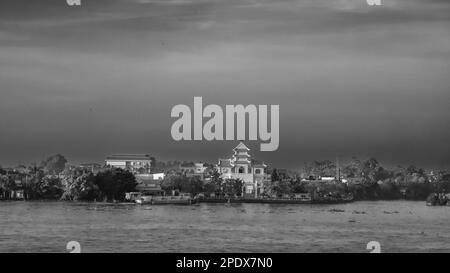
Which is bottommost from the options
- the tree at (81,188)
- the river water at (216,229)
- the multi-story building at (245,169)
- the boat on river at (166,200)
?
the river water at (216,229)

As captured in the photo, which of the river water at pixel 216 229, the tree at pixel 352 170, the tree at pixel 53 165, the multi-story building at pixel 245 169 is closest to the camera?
the river water at pixel 216 229

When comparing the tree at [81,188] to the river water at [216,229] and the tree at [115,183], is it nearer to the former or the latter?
the tree at [115,183]

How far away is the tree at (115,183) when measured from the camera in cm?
1669

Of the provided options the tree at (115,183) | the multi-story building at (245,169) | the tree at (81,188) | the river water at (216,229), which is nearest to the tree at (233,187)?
the multi-story building at (245,169)

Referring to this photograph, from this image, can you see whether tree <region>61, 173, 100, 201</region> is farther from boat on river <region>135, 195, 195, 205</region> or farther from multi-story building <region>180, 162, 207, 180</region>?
multi-story building <region>180, 162, 207, 180</region>

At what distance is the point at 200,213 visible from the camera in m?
15.6

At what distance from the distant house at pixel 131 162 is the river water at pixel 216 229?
659 mm

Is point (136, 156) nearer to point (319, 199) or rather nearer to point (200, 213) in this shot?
point (200, 213)

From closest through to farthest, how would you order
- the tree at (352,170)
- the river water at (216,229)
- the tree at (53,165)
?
the river water at (216,229) → the tree at (53,165) → the tree at (352,170)

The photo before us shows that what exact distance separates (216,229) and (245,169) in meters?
3.52

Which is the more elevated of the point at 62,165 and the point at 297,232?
the point at 62,165

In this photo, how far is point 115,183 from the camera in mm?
17594
